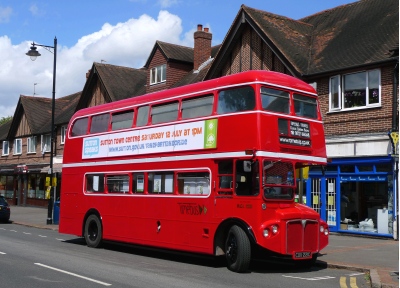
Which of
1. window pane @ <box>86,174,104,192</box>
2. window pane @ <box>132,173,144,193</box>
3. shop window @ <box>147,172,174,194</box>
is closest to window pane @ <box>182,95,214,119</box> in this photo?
shop window @ <box>147,172,174,194</box>

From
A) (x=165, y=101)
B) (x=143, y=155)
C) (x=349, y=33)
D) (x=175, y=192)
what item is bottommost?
(x=175, y=192)

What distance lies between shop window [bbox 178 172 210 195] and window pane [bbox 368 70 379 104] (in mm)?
8770

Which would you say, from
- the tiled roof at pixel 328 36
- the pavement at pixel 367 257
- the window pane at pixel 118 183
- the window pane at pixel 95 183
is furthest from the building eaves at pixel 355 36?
the window pane at pixel 95 183

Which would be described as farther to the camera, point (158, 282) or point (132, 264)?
point (132, 264)

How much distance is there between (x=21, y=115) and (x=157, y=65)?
788 inches

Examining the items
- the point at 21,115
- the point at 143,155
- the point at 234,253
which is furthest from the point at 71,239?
the point at 21,115

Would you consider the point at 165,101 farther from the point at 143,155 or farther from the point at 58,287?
the point at 58,287

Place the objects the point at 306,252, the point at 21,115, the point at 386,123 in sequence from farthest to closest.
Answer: the point at 21,115, the point at 386,123, the point at 306,252

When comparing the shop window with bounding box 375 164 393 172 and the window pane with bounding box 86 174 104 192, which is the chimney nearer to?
the shop window with bounding box 375 164 393 172

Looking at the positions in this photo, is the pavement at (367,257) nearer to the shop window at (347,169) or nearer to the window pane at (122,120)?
the shop window at (347,169)

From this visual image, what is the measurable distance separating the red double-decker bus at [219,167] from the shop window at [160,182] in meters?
0.03

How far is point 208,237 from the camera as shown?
12945 mm

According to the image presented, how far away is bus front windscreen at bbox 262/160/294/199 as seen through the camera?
12.0 meters

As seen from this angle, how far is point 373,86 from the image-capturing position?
63.6ft
